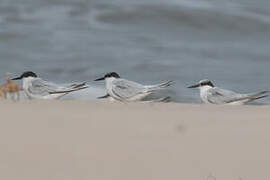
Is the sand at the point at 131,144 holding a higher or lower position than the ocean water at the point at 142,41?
lower

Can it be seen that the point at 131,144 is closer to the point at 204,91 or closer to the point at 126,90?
the point at 126,90

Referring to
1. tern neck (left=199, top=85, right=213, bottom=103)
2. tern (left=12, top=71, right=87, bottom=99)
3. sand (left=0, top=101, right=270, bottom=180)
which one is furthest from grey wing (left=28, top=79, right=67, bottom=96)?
sand (left=0, top=101, right=270, bottom=180)

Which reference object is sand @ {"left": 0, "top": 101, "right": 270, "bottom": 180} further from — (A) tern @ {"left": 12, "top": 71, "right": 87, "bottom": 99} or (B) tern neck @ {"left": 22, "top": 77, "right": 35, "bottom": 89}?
(B) tern neck @ {"left": 22, "top": 77, "right": 35, "bottom": 89}

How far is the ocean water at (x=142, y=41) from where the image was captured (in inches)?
446

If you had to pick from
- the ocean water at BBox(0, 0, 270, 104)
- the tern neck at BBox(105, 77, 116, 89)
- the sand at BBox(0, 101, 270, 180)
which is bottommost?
the sand at BBox(0, 101, 270, 180)

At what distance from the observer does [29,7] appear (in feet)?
52.1

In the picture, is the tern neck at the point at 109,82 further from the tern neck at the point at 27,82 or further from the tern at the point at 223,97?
the tern at the point at 223,97

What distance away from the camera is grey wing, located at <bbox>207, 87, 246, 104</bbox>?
7.25m

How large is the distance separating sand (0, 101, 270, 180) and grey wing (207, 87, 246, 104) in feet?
4.45

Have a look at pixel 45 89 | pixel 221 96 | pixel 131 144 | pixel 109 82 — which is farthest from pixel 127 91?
pixel 131 144

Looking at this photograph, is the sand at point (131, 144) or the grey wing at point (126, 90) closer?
the sand at point (131, 144)

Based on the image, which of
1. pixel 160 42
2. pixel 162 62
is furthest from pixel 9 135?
pixel 160 42

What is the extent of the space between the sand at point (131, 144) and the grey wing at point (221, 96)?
4.45ft

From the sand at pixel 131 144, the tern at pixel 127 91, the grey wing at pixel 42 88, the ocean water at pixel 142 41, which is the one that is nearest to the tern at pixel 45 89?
the grey wing at pixel 42 88
